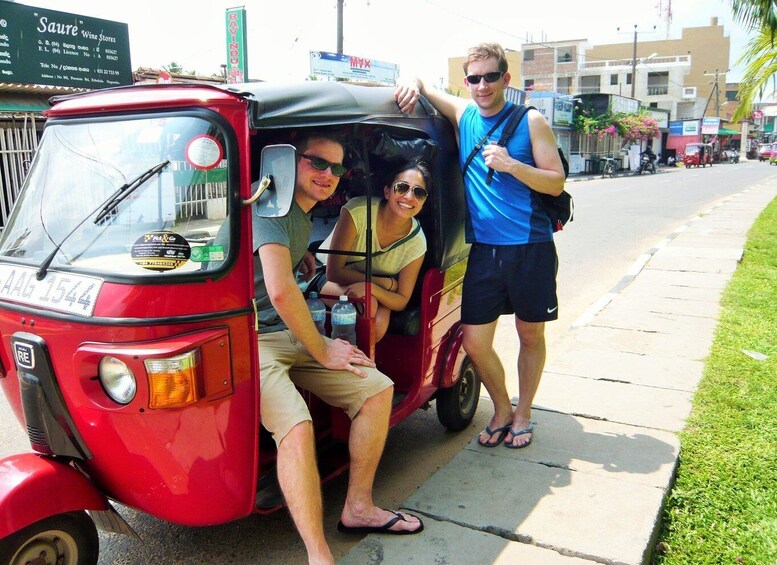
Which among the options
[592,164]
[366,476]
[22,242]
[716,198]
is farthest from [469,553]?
[592,164]

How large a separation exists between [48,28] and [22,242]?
37.2ft

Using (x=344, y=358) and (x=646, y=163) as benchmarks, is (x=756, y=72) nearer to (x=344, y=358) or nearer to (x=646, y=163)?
(x=344, y=358)

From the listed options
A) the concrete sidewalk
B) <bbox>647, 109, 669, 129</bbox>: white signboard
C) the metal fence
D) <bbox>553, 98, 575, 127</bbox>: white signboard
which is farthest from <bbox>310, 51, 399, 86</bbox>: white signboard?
<bbox>647, 109, 669, 129</bbox>: white signboard

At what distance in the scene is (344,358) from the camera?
2910 mm

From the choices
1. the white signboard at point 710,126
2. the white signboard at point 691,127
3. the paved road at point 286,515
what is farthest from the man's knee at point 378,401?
the white signboard at point 710,126

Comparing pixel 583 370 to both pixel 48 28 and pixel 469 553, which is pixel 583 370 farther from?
pixel 48 28

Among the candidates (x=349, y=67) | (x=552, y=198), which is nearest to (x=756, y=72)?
(x=552, y=198)

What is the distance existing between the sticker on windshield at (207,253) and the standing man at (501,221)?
1325mm

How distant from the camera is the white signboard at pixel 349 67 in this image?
102 feet

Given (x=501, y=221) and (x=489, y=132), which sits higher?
(x=489, y=132)

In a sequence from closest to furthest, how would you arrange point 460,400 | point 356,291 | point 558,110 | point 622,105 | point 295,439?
point 295,439 < point 356,291 < point 460,400 < point 558,110 < point 622,105

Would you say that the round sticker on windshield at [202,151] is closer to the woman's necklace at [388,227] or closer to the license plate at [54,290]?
the license plate at [54,290]

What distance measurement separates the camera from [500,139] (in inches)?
140

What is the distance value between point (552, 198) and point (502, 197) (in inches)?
11.2
